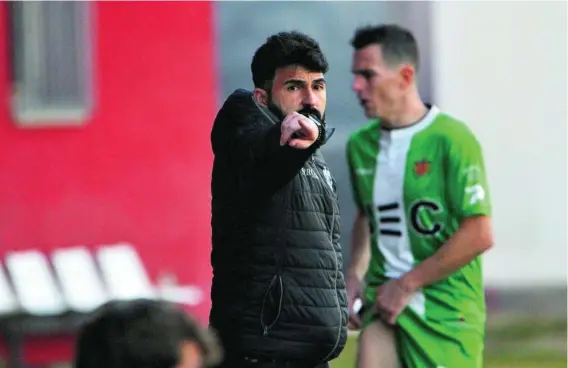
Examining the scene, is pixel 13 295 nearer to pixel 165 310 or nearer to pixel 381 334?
pixel 381 334

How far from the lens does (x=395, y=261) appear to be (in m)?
6.70

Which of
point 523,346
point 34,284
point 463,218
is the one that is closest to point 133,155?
point 34,284

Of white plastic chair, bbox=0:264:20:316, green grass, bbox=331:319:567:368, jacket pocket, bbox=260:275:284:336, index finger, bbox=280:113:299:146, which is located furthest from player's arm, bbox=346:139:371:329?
white plastic chair, bbox=0:264:20:316

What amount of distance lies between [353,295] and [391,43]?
102cm

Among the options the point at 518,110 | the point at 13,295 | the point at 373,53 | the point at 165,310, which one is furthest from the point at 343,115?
the point at 165,310

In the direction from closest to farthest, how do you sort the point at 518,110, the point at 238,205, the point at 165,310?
the point at 165,310
the point at 238,205
the point at 518,110

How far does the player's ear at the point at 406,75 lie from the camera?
6914 millimetres

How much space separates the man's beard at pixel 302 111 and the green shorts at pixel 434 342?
144cm

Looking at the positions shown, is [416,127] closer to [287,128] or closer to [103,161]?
[287,128]

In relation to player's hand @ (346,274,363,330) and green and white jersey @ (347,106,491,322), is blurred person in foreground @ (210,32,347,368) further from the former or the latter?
player's hand @ (346,274,363,330)

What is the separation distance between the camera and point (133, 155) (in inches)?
554

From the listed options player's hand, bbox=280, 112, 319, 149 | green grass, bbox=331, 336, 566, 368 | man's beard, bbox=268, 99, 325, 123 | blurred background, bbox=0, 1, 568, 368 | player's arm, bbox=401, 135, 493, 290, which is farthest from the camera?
green grass, bbox=331, 336, 566, 368

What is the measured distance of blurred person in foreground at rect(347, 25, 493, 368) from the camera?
6.57 meters

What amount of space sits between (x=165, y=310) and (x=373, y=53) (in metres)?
3.63
